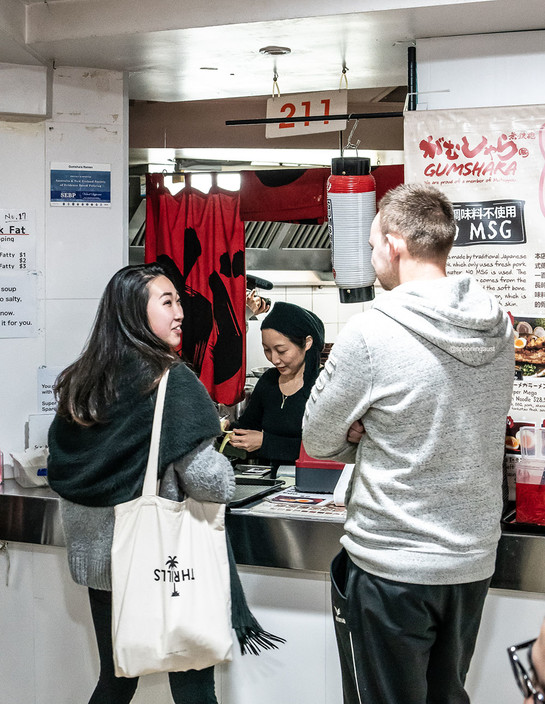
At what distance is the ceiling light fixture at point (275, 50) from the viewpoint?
130 inches

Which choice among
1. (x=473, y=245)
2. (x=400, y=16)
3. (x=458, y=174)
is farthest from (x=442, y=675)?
(x=400, y=16)

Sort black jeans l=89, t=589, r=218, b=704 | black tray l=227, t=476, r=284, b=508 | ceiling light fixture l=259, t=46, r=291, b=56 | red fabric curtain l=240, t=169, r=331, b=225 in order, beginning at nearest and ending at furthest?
black jeans l=89, t=589, r=218, b=704, black tray l=227, t=476, r=284, b=508, ceiling light fixture l=259, t=46, r=291, b=56, red fabric curtain l=240, t=169, r=331, b=225

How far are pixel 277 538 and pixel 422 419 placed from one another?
3.21 ft

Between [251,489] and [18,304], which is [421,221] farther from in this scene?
[18,304]

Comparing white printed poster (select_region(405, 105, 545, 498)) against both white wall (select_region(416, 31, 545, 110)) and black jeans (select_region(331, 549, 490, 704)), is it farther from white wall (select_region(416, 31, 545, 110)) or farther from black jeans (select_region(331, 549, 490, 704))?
black jeans (select_region(331, 549, 490, 704))

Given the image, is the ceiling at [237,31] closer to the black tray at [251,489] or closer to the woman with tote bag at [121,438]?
the woman with tote bag at [121,438]

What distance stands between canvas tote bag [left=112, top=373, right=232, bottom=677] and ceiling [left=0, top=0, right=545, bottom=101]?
1.50 m

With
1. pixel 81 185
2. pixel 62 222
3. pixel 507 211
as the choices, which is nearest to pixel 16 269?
pixel 62 222

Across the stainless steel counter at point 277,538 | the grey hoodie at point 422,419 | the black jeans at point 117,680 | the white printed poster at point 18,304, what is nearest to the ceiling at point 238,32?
the white printed poster at point 18,304

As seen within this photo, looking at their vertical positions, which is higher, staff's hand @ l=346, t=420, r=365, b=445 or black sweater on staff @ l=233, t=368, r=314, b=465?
staff's hand @ l=346, t=420, r=365, b=445

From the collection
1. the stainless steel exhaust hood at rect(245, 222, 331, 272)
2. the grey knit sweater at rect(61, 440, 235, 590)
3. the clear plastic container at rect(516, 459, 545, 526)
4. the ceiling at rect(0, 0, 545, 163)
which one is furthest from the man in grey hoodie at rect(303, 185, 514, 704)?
the stainless steel exhaust hood at rect(245, 222, 331, 272)

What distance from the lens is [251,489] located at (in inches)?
121

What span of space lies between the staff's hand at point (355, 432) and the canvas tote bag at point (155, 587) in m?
0.58

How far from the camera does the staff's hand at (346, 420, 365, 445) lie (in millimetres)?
1955
